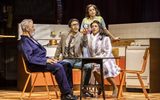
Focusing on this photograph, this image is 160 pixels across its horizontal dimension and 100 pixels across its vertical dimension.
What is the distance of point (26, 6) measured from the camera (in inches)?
363

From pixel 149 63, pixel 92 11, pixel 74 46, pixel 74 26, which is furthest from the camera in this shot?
pixel 149 63

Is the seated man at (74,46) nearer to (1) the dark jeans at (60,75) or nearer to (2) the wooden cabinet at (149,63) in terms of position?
(1) the dark jeans at (60,75)

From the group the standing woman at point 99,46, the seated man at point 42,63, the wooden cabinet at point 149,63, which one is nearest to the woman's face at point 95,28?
the standing woman at point 99,46

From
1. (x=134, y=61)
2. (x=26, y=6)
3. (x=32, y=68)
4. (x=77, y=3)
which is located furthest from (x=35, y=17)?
(x=32, y=68)

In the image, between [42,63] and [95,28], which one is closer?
[42,63]

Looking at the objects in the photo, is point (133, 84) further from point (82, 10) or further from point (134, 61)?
point (82, 10)

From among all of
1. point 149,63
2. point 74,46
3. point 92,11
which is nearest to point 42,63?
point 74,46

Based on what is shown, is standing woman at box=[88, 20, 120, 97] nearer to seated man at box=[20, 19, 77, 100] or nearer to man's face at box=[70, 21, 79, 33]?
man's face at box=[70, 21, 79, 33]

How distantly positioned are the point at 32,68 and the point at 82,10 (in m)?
3.79

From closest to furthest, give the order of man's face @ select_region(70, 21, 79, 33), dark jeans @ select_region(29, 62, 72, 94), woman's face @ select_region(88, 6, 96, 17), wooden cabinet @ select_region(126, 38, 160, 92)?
dark jeans @ select_region(29, 62, 72, 94)
man's face @ select_region(70, 21, 79, 33)
woman's face @ select_region(88, 6, 96, 17)
wooden cabinet @ select_region(126, 38, 160, 92)

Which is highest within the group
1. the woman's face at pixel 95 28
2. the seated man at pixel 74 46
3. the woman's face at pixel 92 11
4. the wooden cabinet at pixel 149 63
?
the woman's face at pixel 92 11

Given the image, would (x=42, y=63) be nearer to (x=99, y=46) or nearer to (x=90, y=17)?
(x=99, y=46)

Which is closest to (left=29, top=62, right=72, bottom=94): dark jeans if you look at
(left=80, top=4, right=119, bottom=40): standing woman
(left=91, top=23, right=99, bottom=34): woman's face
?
(left=91, top=23, right=99, bottom=34): woman's face

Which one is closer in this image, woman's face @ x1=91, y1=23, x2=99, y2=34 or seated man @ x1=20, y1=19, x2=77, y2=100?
seated man @ x1=20, y1=19, x2=77, y2=100
